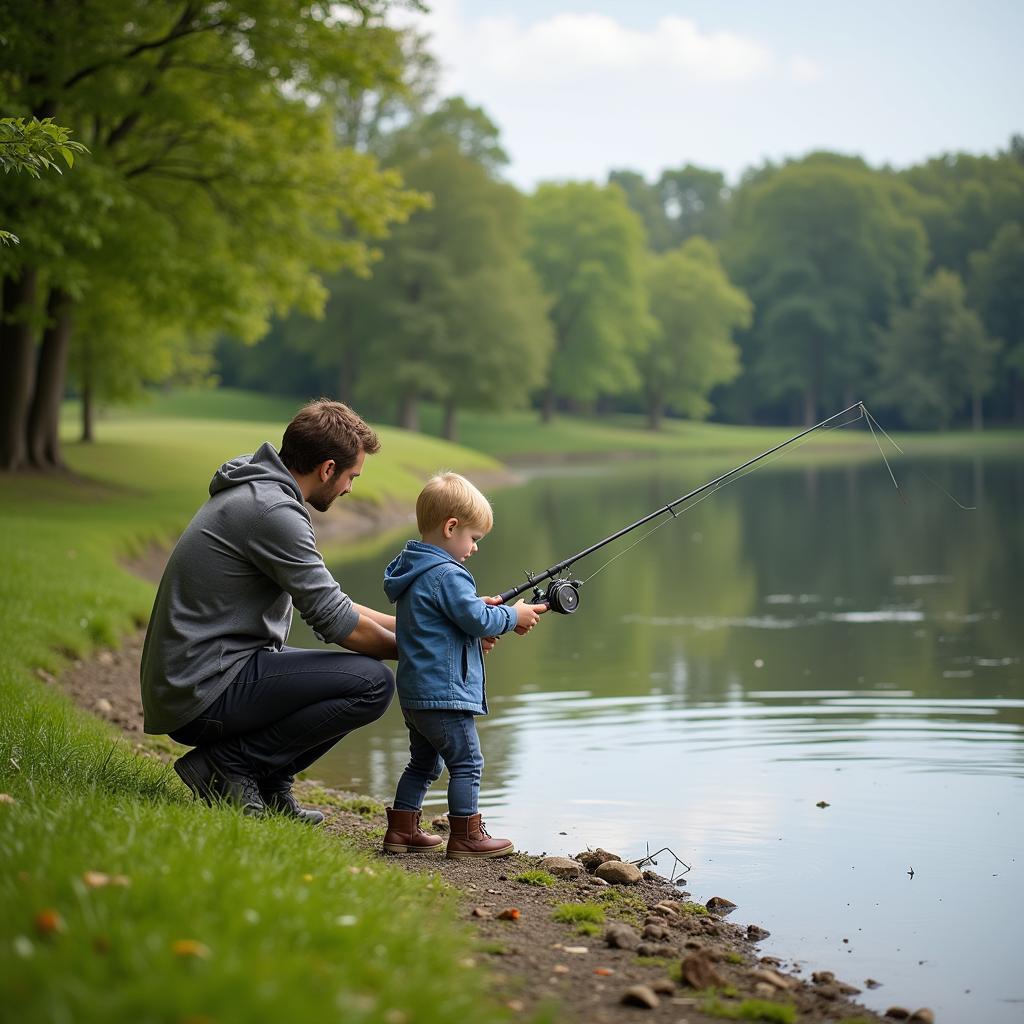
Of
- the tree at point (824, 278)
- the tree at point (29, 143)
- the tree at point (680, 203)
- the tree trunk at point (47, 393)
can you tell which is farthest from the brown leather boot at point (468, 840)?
the tree at point (680, 203)

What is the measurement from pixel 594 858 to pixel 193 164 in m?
14.4

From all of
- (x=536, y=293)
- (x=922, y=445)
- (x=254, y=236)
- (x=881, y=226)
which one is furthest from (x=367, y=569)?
(x=881, y=226)

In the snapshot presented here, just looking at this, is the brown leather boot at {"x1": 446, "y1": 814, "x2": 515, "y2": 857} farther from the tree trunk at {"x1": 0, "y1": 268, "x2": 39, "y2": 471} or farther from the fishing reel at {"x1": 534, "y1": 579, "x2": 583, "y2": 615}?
the tree trunk at {"x1": 0, "y1": 268, "x2": 39, "y2": 471}

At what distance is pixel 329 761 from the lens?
24.6 feet

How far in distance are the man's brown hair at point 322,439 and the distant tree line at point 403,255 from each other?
51.5 inches

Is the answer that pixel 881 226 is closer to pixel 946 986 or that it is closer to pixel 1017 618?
pixel 1017 618

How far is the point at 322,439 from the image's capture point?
4.82 meters

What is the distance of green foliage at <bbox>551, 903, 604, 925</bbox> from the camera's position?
4352mm

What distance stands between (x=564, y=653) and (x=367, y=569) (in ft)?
19.0

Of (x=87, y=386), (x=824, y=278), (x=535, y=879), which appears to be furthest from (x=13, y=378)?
(x=824, y=278)

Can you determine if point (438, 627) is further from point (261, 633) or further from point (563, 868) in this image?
point (563, 868)

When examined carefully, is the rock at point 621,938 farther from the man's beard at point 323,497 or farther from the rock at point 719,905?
the man's beard at point 323,497

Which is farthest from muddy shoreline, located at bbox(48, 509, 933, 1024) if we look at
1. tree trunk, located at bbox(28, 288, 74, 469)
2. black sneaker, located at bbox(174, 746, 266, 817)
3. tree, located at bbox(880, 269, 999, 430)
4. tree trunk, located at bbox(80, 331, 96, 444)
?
tree, located at bbox(880, 269, 999, 430)

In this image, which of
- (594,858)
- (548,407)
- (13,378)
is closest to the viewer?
(594,858)
